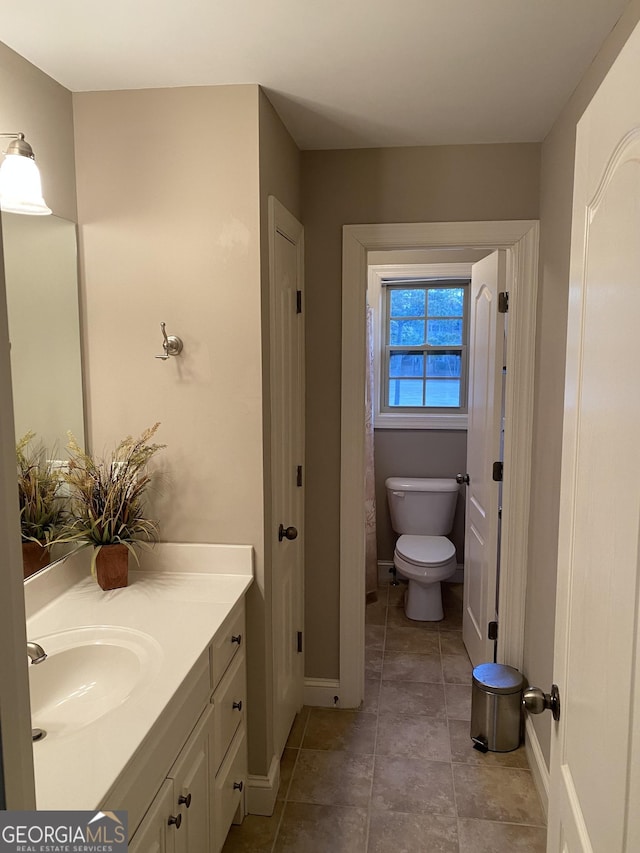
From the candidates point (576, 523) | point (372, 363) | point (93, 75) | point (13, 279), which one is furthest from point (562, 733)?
point (372, 363)

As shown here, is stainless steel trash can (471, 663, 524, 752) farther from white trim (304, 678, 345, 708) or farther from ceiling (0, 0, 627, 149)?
ceiling (0, 0, 627, 149)

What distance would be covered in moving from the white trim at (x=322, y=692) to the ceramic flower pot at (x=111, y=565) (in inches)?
51.6

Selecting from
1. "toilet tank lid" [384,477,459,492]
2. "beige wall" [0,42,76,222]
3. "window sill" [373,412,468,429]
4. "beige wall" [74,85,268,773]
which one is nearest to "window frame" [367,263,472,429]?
"window sill" [373,412,468,429]

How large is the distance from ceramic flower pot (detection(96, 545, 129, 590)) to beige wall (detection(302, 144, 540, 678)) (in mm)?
1036

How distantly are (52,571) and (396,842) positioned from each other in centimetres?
144

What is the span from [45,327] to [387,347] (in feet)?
9.37

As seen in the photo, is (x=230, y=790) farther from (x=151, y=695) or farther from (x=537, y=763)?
(x=537, y=763)

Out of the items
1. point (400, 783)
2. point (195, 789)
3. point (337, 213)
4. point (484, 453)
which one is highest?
point (337, 213)

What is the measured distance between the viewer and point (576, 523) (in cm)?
115

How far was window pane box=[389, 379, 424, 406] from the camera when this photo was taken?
4.50 m

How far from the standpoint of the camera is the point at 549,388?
239 cm

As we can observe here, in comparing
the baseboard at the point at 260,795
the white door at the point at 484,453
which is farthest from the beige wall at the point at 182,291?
the white door at the point at 484,453

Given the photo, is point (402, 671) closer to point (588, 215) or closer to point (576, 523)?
point (576, 523)

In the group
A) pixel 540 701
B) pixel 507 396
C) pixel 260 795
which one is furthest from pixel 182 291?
pixel 260 795
